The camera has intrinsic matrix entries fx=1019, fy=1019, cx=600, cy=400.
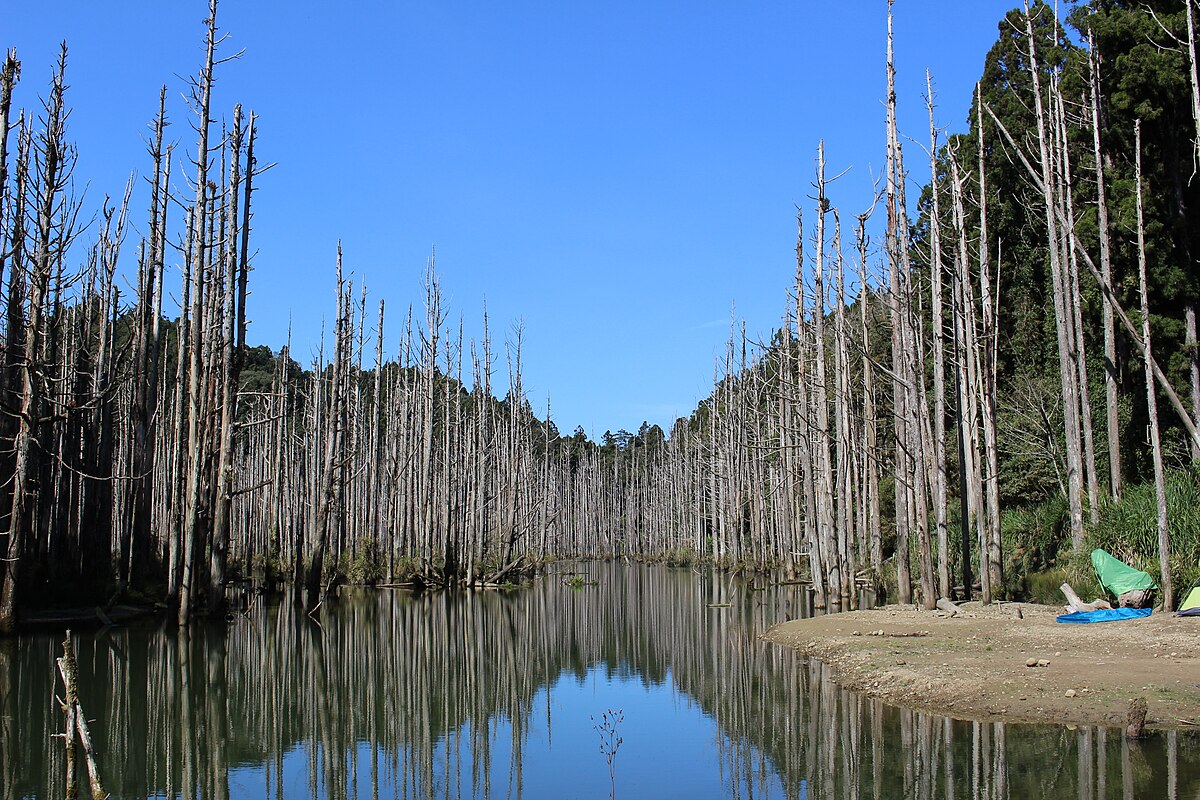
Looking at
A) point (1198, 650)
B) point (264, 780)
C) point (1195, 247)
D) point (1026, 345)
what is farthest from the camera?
point (1026, 345)

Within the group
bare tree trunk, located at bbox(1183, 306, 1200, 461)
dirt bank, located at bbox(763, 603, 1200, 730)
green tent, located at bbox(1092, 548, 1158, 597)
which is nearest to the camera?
dirt bank, located at bbox(763, 603, 1200, 730)

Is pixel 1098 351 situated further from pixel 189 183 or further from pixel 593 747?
pixel 189 183

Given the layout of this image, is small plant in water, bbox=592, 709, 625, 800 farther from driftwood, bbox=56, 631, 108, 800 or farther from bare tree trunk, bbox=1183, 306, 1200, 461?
bare tree trunk, bbox=1183, 306, 1200, 461

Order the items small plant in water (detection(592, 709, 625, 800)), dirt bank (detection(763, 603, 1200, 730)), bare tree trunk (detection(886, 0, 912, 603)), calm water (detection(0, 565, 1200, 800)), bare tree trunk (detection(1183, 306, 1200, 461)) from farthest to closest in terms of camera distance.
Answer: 1. bare tree trunk (detection(1183, 306, 1200, 461))
2. bare tree trunk (detection(886, 0, 912, 603))
3. dirt bank (detection(763, 603, 1200, 730))
4. small plant in water (detection(592, 709, 625, 800))
5. calm water (detection(0, 565, 1200, 800))

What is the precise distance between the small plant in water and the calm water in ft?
0.23

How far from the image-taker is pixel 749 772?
8.03 m

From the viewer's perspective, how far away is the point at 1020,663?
10391 mm

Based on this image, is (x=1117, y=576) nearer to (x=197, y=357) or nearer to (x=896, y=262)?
(x=896, y=262)

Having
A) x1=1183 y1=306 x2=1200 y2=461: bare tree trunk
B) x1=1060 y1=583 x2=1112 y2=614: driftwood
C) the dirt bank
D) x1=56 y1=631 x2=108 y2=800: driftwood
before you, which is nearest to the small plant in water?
the dirt bank

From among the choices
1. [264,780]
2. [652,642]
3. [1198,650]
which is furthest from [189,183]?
[1198,650]

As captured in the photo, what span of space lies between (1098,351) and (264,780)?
1976 centimetres

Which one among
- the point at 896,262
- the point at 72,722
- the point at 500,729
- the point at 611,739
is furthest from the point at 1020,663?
the point at 72,722

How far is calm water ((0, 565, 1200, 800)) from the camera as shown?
729 cm

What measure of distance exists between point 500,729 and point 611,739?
1.24 meters
